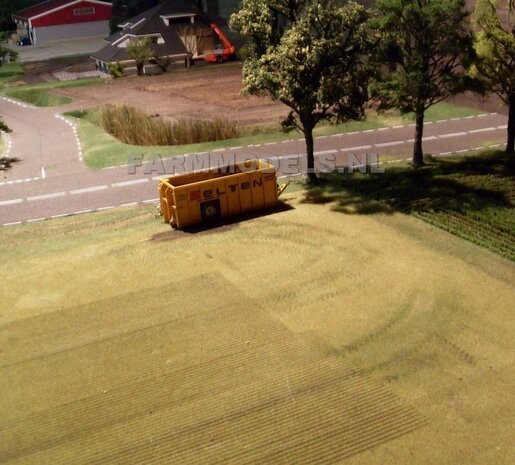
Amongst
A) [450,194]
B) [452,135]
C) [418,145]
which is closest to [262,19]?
[418,145]

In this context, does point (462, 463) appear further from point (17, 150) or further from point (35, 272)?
point (17, 150)

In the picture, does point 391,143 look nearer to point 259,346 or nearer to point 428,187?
point 428,187

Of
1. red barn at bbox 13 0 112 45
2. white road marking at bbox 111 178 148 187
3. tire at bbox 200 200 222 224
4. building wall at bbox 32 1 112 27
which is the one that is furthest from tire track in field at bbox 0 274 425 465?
building wall at bbox 32 1 112 27

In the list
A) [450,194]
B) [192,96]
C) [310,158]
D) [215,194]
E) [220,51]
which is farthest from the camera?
[220,51]

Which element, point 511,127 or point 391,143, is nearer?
point 511,127

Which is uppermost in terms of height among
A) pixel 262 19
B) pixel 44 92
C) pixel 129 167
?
pixel 262 19

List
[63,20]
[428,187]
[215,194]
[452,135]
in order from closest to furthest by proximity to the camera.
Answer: [215,194]
[428,187]
[452,135]
[63,20]

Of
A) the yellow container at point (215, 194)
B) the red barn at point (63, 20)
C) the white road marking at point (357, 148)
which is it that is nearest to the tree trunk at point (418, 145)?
the white road marking at point (357, 148)

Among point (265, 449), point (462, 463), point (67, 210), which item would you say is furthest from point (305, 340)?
point (67, 210)
